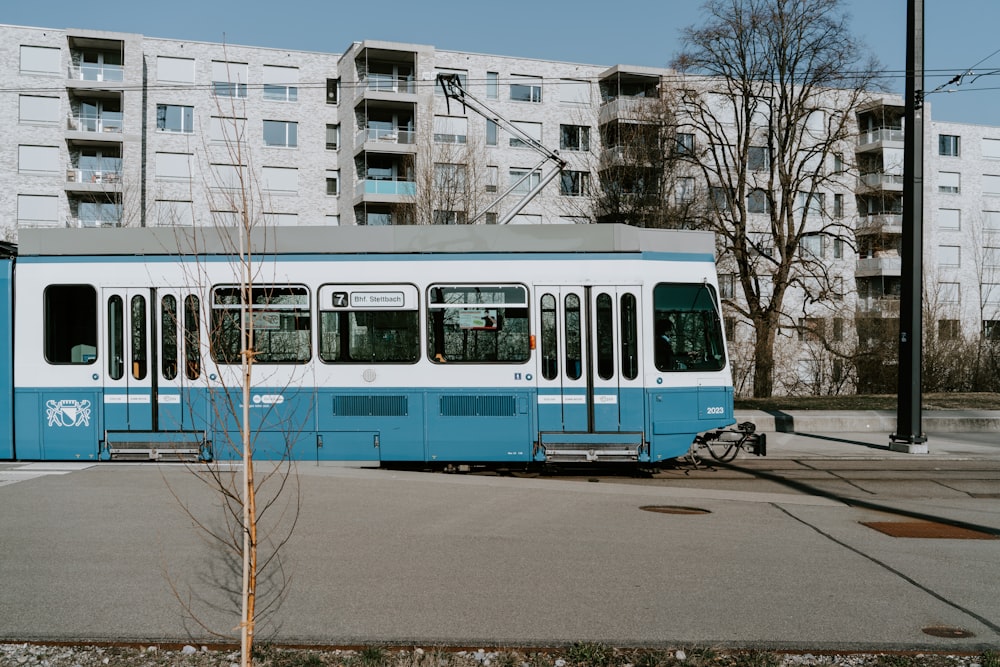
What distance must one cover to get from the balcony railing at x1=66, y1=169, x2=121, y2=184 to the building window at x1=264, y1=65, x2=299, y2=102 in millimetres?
9103

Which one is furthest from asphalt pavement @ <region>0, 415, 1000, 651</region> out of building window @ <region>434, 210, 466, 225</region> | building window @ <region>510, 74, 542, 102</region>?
building window @ <region>510, 74, 542, 102</region>

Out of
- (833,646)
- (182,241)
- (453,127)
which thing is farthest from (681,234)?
(453,127)

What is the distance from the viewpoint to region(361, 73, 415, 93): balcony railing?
46.0 metres

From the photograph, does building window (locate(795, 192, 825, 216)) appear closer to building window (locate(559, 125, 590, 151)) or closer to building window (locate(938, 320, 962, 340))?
building window (locate(938, 320, 962, 340))

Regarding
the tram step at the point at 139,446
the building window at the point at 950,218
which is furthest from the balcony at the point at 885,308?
the tram step at the point at 139,446

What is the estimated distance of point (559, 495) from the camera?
36.0 feet

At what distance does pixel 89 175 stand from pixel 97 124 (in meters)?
2.62

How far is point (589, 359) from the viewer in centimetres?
1248

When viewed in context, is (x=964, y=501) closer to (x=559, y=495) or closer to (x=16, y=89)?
(x=559, y=495)

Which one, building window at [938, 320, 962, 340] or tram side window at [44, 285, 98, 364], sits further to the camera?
building window at [938, 320, 962, 340]

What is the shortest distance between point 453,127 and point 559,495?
127ft

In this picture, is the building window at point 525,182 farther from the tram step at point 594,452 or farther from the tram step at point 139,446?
the tram step at point 139,446

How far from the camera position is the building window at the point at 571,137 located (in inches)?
1938

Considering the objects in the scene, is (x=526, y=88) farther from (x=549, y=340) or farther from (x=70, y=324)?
(x=70, y=324)
